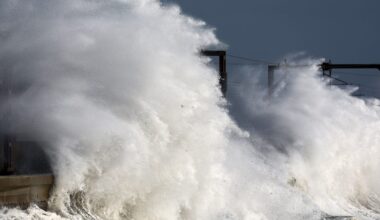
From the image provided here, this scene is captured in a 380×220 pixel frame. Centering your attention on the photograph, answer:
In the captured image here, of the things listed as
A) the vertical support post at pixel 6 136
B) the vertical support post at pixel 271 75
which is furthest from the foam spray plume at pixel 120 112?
the vertical support post at pixel 271 75

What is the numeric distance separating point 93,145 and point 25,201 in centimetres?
203

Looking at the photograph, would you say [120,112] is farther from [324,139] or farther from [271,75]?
[271,75]

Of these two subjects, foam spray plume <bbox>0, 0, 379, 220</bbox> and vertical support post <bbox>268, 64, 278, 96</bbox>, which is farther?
vertical support post <bbox>268, 64, 278, 96</bbox>

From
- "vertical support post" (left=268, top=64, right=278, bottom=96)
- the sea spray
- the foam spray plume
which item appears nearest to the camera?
the foam spray plume

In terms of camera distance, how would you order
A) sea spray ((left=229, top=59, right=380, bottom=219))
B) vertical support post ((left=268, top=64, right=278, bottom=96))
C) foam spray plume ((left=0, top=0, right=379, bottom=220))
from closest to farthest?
foam spray plume ((left=0, top=0, right=379, bottom=220)), sea spray ((left=229, top=59, right=380, bottom=219)), vertical support post ((left=268, top=64, right=278, bottom=96))

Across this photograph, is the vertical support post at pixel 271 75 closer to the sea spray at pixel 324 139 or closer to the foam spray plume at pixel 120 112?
the sea spray at pixel 324 139

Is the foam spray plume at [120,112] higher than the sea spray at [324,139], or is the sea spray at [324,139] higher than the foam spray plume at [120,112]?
the foam spray plume at [120,112]

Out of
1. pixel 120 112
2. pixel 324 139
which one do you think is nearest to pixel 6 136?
pixel 120 112

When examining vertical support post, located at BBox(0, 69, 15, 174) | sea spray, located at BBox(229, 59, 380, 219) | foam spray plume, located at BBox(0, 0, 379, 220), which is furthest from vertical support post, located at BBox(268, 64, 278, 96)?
vertical support post, located at BBox(0, 69, 15, 174)

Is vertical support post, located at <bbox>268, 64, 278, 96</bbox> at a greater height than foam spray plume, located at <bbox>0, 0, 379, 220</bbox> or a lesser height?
lesser

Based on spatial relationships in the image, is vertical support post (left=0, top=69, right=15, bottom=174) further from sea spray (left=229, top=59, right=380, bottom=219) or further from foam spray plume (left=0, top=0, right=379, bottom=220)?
sea spray (left=229, top=59, right=380, bottom=219)

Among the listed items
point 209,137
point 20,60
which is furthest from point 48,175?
point 209,137

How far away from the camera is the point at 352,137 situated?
34.2 m

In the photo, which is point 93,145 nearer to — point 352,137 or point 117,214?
point 117,214
